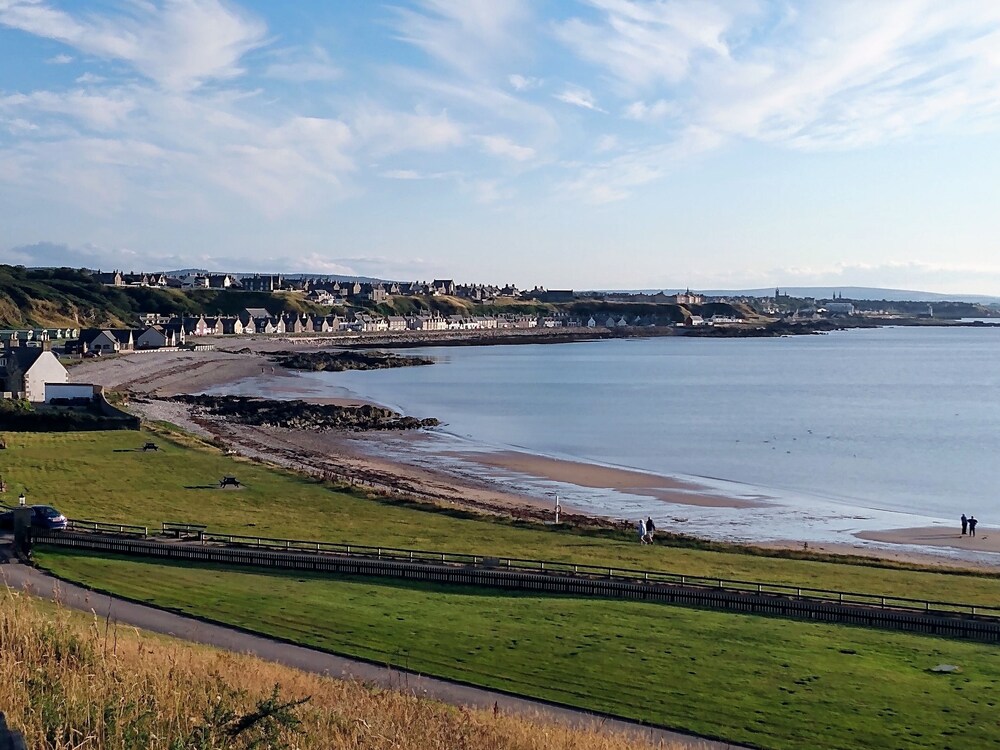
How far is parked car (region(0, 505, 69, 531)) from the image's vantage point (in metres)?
25.6

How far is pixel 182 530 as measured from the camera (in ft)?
88.8

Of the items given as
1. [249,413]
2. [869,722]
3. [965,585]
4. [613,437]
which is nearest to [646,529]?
[965,585]

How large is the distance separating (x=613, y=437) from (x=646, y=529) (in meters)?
31.9

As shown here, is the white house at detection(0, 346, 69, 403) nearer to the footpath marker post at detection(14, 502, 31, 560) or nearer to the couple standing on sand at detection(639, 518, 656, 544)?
the footpath marker post at detection(14, 502, 31, 560)

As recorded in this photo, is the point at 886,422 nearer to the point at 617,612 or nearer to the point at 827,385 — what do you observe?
the point at 827,385

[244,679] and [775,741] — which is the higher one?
[244,679]

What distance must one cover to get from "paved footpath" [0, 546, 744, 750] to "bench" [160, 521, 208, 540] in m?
5.42

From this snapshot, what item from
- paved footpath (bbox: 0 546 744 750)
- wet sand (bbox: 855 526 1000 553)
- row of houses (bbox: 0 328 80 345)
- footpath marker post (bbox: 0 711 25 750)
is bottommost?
wet sand (bbox: 855 526 1000 553)

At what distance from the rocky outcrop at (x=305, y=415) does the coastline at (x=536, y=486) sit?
7.52 feet

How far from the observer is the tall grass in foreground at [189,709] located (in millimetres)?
7422

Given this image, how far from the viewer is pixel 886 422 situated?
7238cm

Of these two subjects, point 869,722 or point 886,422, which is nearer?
point 869,722

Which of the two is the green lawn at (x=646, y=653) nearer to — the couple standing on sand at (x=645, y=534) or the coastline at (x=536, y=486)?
the couple standing on sand at (x=645, y=534)

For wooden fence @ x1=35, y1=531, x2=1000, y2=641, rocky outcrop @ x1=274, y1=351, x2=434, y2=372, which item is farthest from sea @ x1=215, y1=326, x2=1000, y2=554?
wooden fence @ x1=35, y1=531, x2=1000, y2=641
